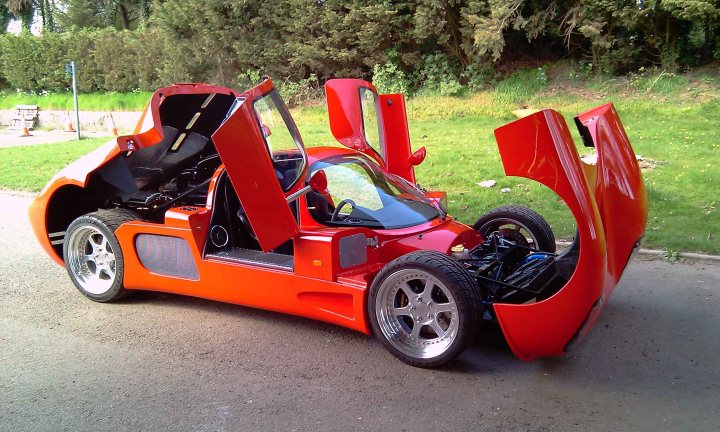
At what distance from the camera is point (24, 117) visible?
23438 mm

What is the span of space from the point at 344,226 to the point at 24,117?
23120 millimetres

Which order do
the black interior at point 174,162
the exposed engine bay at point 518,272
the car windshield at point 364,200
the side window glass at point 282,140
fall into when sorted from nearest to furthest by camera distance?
the exposed engine bay at point 518,272, the side window glass at point 282,140, the car windshield at point 364,200, the black interior at point 174,162

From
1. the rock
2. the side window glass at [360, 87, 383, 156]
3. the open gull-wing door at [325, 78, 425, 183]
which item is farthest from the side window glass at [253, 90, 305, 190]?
the rock

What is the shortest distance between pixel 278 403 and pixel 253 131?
1.80 m

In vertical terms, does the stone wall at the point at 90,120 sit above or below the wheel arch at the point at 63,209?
above

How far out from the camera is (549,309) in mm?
3545

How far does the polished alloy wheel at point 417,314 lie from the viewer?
390cm

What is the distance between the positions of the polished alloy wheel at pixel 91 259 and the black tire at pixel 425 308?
2649 mm

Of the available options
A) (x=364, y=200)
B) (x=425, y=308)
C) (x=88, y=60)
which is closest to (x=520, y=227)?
(x=364, y=200)

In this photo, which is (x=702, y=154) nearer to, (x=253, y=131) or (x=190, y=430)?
(x=253, y=131)

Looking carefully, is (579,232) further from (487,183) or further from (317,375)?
(487,183)

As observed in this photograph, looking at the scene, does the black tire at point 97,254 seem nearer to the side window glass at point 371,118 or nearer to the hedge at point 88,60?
the side window glass at point 371,118

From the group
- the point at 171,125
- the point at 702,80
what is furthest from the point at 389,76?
the point at 171,125

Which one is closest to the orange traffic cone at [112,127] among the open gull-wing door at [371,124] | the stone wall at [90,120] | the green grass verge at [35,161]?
the stone wall at [90,120]
